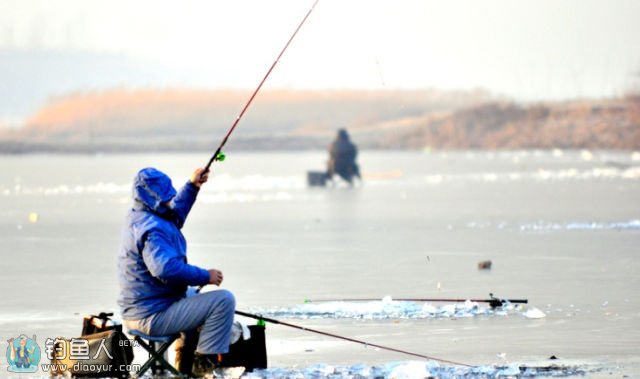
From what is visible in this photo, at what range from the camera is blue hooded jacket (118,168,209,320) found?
9008 mm

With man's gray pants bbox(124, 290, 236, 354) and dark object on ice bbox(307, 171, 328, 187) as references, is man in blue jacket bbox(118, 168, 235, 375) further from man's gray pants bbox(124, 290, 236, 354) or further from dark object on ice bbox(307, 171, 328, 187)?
dark object on ice bbox(307, 171, 328, 187)

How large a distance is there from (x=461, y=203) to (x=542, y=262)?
1608cm

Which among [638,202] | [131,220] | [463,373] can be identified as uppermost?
[638,202]

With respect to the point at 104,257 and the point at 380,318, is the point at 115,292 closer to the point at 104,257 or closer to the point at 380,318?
the point at 380,318

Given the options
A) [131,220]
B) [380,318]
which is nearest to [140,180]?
[131,220]

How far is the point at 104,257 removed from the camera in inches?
785

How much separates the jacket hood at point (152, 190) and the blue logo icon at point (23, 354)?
1.67 meters

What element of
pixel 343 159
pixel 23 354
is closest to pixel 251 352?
pixel 23 354

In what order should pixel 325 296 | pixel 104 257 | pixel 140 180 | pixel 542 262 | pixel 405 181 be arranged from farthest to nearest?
pixel 405 181 < pixel 104 257 < pixel 542 262 < pixel 325 296 < pixel 140 180

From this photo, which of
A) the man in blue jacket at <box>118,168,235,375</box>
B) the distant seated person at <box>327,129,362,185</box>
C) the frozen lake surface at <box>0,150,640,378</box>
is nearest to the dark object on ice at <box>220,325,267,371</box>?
the frozen lake surface at <box>0,150,640,378</box>

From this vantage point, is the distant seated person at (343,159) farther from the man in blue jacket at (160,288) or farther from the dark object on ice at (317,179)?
the man in blue jacket at (160,288)

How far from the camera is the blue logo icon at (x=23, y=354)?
1021 cm

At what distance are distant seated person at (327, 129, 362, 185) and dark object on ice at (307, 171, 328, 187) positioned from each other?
0.51m

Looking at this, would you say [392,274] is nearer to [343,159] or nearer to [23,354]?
[23,354]
